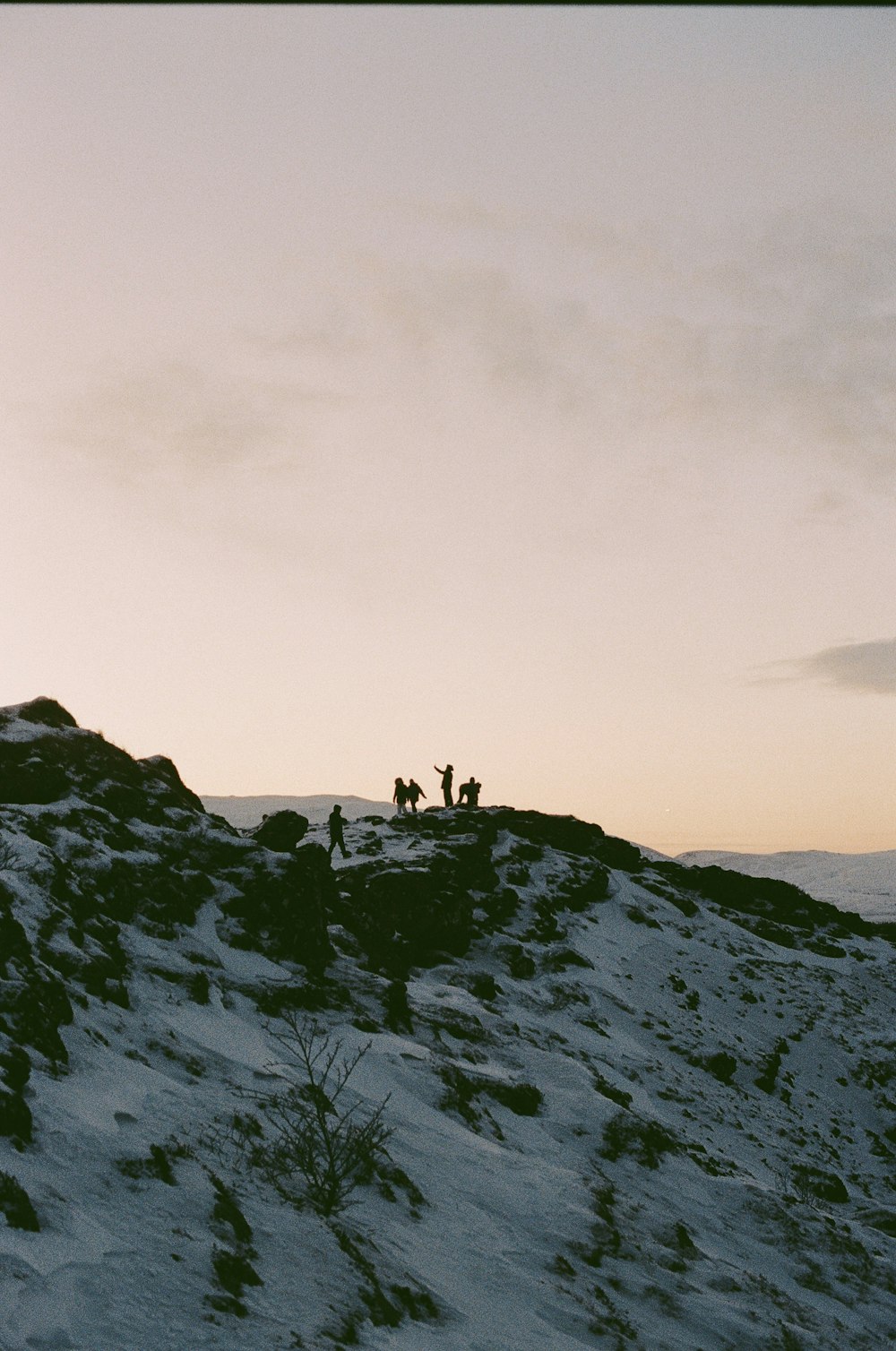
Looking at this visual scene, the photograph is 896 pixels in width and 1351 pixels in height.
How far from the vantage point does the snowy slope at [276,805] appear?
12211 centimetres

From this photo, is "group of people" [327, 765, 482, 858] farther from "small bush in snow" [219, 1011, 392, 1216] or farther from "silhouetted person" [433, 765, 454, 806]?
"small bush in snow" [219, 1011, 392, 1216]

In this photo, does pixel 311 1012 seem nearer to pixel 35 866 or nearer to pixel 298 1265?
pixel 35 866

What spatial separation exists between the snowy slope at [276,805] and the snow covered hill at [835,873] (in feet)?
143

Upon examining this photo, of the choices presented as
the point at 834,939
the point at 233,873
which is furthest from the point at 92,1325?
the point at 834,939

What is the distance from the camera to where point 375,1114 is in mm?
16016

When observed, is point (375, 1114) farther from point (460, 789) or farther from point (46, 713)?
point (460, 789)

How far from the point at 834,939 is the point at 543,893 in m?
16.3

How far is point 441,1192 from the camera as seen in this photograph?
52.6 feet

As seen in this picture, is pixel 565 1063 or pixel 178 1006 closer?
pixel 178 1006

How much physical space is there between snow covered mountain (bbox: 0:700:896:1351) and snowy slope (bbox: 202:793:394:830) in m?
81.7

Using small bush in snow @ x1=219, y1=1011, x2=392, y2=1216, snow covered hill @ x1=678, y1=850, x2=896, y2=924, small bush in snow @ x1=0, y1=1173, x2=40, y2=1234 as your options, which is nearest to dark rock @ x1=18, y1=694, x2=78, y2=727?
small bush in snow @ x1=219, y1=1011, x2=392, y2=1216

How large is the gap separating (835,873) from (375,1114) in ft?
527

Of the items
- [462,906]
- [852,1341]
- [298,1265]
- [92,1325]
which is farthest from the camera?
[462,906]

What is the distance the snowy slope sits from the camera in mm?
122106
